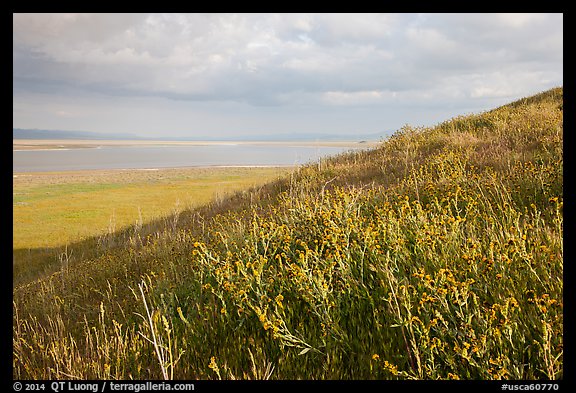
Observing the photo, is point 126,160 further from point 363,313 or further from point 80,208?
point 363,313

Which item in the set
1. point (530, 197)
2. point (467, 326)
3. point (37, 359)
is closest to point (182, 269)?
point (37, 359)

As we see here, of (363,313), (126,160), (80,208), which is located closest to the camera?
(363,313)

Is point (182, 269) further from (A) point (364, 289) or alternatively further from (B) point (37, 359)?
(A) point (364, 289)

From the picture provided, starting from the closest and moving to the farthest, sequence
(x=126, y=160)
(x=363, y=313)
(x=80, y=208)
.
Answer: (x=363, y=313) < (x=80, y=208) < (x=126, y=160)

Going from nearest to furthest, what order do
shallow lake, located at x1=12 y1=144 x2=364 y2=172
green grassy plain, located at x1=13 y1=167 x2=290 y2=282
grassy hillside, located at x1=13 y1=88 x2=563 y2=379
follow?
grassy hillside, located at x1=13 y1=88 x2=563 y2=379 → green grassy plain, located at x1=13 y1=167 x2=290 y2=282 → shallow lake, located at x1=12 y1=144 x2=364 y2=172

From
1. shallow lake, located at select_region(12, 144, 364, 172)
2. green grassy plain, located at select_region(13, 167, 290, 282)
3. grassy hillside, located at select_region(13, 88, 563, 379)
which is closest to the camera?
grassy hillside, located at select_region(13, 88, 563, 379)

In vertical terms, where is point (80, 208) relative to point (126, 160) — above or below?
below

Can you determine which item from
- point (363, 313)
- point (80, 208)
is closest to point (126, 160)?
point (80, 208)

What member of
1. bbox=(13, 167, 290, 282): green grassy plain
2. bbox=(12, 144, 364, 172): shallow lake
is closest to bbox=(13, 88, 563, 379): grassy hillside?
bbox=(13, 167, 290, 282): green grassy plain

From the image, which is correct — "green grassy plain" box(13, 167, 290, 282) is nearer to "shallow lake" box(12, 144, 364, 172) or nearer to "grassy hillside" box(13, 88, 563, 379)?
"grassy hillside" box(13, 88, 563, 379)

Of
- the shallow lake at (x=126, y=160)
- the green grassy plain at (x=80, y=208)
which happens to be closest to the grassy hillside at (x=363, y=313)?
the green grassy plain at (x=80, y=208)

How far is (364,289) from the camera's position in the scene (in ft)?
10.0

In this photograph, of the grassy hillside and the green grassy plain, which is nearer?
the grassy hillside

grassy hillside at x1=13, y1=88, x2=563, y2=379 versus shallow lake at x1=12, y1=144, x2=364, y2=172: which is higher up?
shallow lake at x1=12, y1=144, x2=364, y2=172
